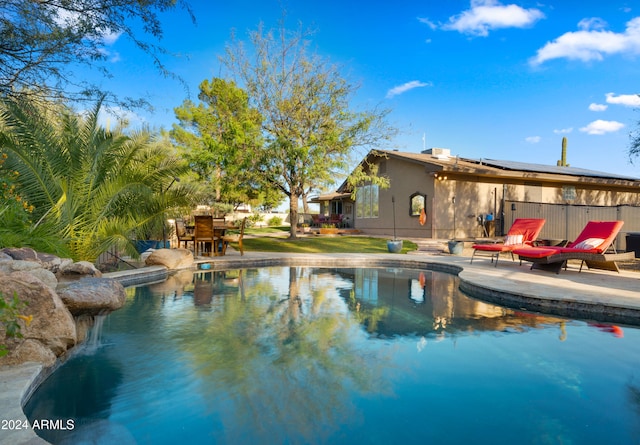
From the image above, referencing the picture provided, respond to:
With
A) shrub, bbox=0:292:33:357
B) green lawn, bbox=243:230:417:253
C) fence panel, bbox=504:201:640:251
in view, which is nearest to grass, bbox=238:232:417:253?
green lawn, bbox=243:230:417:253

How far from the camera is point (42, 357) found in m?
3.40

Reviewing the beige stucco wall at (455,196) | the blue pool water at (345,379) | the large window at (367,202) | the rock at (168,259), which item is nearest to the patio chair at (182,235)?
the rock at (168,259)

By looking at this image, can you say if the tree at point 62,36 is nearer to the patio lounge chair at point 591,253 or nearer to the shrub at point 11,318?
the shrub at point 11,318

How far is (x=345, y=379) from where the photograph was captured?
3.64m

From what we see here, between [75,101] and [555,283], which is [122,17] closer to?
[75,101]

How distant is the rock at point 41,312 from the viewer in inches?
132

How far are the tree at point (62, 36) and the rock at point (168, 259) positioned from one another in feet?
14.1

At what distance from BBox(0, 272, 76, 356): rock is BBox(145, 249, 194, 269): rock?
20.5 feet

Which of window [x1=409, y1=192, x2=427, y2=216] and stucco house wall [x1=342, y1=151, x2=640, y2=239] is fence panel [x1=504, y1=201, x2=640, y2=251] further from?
window [x1=409, y1=192, x2=427, y2=216]

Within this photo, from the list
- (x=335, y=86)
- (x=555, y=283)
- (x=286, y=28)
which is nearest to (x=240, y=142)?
(x=335, y=86)

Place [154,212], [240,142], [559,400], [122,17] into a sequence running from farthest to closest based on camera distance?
[240,142]
[154,212]
[122,17]
[559,400]

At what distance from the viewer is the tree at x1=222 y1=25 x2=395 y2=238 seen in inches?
642

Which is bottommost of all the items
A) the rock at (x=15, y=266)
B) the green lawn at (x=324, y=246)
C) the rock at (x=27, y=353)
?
the green lawn at (x=324, y=246)

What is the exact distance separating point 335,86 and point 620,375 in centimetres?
1491
